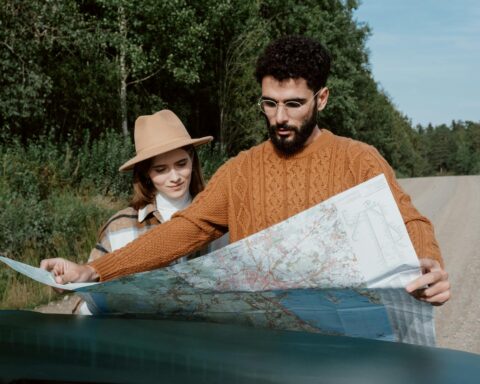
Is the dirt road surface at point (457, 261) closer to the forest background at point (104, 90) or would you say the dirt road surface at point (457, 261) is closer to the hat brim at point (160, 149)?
the forest background at point (104, 90)

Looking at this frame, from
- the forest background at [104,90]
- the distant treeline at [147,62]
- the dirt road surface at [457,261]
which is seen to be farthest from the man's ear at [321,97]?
the distant treeline at [147,62]

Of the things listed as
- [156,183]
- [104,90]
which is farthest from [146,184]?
[104,90]

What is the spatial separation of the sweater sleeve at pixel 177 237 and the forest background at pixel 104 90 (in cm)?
263

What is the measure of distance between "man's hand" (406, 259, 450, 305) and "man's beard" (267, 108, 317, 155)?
0.79 m

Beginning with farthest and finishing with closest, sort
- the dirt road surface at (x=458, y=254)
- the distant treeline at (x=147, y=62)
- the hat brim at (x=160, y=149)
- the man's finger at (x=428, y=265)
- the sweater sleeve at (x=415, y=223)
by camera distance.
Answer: the distant treeline at (x=147, y=62)
the dirt road surface at (x=458, y=254)
the hat brim at (x=160, y=149)
the sweater sleeve at (x=415, y=223)
the man's finger at (x=428, y=265)

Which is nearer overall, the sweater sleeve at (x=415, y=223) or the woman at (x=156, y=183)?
the sweater sleeve at (x=415, y=223)

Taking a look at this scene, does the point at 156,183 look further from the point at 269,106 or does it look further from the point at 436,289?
the point at 436,289

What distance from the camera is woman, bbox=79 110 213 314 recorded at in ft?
11.9

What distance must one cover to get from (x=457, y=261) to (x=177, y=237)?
8438 millimetres

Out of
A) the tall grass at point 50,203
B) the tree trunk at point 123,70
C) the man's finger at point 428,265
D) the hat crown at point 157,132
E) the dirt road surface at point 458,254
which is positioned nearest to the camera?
the man's finger at point 428,265

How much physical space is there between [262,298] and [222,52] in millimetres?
27906

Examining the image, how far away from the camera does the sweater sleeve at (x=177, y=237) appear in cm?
244

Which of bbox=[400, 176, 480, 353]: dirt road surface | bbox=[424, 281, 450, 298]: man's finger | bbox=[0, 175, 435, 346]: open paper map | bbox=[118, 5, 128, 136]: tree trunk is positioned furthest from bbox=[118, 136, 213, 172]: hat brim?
bbox=[118, 5, 128, 136]: tree trunk

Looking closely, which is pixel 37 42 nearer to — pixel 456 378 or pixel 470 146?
pixel 456 378
